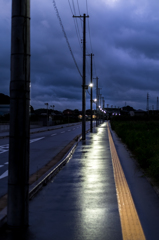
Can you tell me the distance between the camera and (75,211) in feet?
19.8

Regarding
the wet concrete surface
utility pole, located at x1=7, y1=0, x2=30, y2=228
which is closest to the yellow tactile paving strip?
the wet concrete surface

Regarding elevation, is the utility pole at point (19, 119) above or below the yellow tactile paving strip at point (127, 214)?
above

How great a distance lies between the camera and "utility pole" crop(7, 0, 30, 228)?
15.7ft

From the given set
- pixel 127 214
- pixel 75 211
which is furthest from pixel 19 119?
pixel 127 214

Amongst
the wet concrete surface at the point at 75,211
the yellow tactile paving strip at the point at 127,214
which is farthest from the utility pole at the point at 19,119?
the yellow tactile paving strip at the point at 127,214

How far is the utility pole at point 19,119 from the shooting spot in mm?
4793

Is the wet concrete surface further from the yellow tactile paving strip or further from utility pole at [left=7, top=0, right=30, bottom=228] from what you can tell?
utility pole at [left=7, top=0, right=30, bottom=228]

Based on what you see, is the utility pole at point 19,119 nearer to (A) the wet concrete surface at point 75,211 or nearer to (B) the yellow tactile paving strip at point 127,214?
(A) the wet concrete surface at point 75,211

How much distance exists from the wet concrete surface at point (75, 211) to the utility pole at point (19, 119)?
1.42ft

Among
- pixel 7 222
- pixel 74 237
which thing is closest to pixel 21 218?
pixel 7 222

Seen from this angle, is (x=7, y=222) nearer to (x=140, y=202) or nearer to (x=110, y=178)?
(x=140, y=202)

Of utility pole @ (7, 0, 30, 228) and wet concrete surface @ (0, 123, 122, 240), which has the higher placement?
utility pole @ (7, 0, 30, 228)

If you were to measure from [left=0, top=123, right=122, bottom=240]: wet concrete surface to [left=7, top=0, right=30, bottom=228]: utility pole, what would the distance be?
0.43 m

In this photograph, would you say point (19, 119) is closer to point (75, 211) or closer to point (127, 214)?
point (75, 211)
